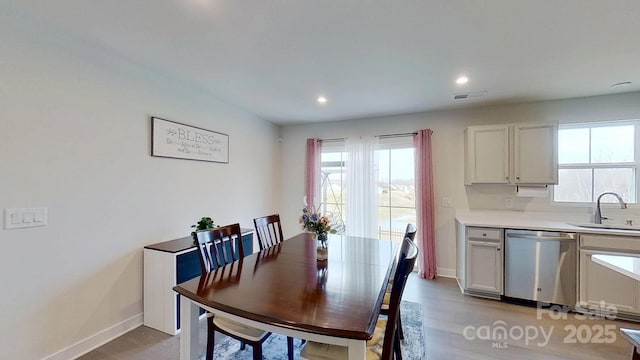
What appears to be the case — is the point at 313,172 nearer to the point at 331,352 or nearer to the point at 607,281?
the point at 331,352

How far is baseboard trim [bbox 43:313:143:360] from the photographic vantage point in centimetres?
199

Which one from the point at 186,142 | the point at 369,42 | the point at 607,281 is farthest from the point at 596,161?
the point at 186,142

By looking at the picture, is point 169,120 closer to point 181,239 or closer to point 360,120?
point 181,239

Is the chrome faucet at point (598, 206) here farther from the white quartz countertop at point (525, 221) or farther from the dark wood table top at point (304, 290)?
the dark wood table top at point (304, 290)

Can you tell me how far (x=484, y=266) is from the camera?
3.15m

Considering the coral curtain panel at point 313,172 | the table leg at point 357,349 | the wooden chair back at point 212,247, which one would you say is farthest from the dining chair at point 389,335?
the coral curtain panel at point 313,172

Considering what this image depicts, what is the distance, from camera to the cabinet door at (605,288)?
102 inches

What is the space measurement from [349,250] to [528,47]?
218cm

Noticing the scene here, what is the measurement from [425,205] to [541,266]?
1.44 m

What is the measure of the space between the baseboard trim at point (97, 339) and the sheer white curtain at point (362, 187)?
3002 millimetres

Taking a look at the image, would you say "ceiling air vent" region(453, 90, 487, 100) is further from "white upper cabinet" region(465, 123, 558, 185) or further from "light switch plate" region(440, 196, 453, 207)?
"light switch plate" region(440, 196, 453, 207)

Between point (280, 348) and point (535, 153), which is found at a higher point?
point (535, 153)

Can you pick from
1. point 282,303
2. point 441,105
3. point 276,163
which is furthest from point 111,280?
point 441,105

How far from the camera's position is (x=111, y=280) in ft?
7.55
